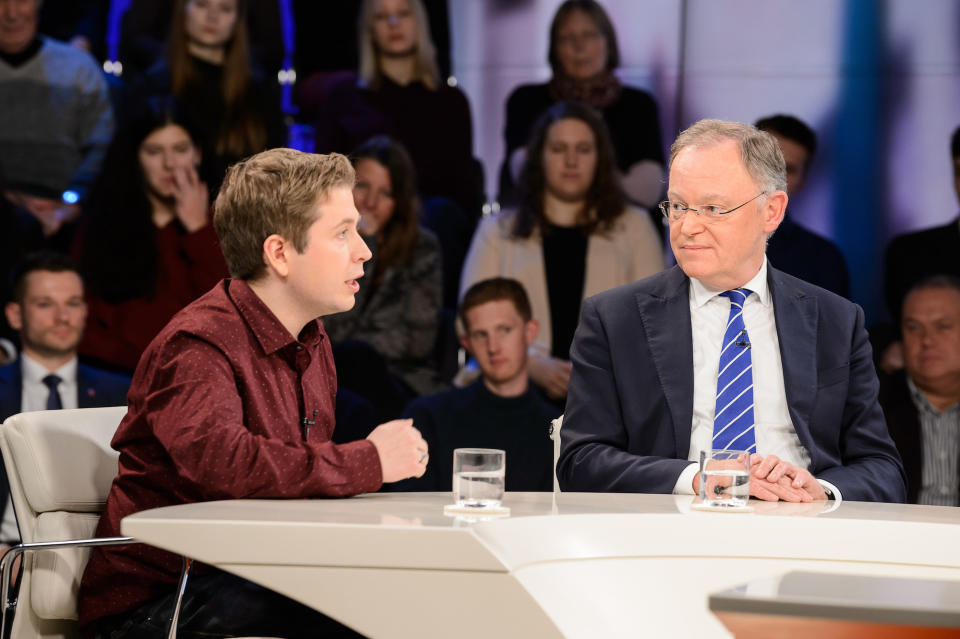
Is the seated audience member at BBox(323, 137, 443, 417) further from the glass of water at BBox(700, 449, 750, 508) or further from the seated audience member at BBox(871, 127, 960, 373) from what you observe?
the glass of water at BBox(700, 449, 750, 508)

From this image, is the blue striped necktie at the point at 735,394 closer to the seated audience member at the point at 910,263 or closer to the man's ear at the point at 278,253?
the man's ear at the point at 278,253

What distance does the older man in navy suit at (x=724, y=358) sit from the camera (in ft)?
7.81

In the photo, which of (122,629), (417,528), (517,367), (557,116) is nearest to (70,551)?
(122,629)

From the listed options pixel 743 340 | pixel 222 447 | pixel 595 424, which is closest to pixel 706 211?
pixel 743 340

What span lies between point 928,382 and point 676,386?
3.13 m

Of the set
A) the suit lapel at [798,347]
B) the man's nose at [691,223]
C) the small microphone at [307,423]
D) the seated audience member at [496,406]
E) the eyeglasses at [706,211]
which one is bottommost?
the seated audience member at [496,406]

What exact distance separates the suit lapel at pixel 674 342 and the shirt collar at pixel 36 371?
342cm

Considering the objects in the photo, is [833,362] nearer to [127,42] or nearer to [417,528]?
[417,528]

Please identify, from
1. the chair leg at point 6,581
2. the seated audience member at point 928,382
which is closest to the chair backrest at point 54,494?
the chair leg at point 6,581

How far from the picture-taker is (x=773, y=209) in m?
2.50

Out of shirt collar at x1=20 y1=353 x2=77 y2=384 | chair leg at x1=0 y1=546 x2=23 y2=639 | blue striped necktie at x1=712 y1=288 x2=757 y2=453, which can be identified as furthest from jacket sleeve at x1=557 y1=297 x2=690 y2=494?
shirt collar at x1=20 y1=353 x2=77 y2=384

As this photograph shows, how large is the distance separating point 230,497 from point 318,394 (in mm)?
389

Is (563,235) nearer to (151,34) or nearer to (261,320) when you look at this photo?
(151,34)

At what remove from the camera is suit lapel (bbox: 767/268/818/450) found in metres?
2.37
